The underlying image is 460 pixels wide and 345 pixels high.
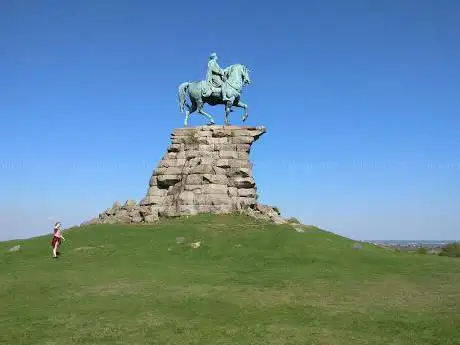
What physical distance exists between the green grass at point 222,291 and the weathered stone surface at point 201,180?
4.77 meters

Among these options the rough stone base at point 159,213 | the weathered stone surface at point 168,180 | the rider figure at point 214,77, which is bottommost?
the rough stone base at point 159,213

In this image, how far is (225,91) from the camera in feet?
129

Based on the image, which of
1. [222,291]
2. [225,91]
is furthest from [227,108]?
[222,291]

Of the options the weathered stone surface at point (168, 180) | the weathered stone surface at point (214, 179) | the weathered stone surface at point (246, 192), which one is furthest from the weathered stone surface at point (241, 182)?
the weathered stone surface at point (168, 180)

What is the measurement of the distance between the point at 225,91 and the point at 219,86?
820 mm

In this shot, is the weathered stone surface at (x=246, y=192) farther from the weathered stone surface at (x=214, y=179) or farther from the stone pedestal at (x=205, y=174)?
the weathered stone surface at (x=214, y=179)

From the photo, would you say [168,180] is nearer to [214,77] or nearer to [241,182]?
[241,182]

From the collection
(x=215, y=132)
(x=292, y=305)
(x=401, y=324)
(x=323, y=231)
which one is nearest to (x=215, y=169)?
(x=215, y=132)

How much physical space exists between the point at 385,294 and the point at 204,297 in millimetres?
6492

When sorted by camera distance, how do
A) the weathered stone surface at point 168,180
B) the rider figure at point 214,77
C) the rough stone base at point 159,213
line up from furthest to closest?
the rider figure at point 214,77
the weathered stone surface at point 168,180
the rough stone base at point 159,213

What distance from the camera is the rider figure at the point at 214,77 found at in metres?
39.6

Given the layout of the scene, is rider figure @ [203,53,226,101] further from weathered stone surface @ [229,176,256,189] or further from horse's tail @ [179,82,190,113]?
weathered stone surface @ [229,176,256,189]

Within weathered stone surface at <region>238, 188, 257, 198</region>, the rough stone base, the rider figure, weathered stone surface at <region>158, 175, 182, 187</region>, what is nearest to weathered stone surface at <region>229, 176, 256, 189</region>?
weathered stone surface at <region>238, 188, 257, 198</region>

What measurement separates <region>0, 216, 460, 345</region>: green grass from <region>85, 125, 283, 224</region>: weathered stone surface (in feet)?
15.6
